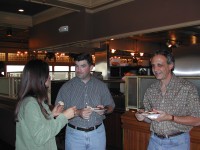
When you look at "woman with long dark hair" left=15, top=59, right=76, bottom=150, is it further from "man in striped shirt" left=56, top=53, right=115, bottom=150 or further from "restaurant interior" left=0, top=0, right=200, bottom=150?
"restaurant interior" left=0, top=0, right=200, bottom=150

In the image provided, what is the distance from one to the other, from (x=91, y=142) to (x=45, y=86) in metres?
0.99

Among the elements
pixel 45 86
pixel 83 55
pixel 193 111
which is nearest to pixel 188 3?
pixel 83 55

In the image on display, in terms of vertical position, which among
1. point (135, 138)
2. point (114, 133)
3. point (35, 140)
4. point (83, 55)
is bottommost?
point (114, 133)

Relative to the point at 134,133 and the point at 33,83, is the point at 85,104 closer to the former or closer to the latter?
the point at 33,83

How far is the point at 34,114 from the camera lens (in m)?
1.70

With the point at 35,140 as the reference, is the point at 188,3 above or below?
above

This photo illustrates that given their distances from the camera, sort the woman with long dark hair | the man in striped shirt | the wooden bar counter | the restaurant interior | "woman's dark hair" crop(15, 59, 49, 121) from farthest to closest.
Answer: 1. the restaurant interior
2. the wooden bar counter
3. the man in striped shirt
4. "woman's dark hair" crop(15, 59, 49, 121)
5. the woman with long dark hair

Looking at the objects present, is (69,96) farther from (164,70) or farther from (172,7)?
(172,7)

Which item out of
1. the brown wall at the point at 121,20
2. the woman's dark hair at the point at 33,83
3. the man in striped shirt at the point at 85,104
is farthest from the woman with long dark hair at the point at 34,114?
the brown wall at the point at 121,20

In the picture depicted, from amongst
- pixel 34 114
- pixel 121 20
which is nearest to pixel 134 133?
pixel 34 114

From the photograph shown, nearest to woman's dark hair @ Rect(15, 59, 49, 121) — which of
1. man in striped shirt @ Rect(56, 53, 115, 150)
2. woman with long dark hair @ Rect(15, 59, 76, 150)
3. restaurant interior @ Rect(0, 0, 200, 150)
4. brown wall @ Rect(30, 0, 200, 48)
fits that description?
woman with long dark hair @ Rect(15, 59, 76, 150)

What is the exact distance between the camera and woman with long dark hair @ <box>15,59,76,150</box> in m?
1.70

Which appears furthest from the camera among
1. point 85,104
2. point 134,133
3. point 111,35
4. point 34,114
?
point 111,35

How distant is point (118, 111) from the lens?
5.38m
